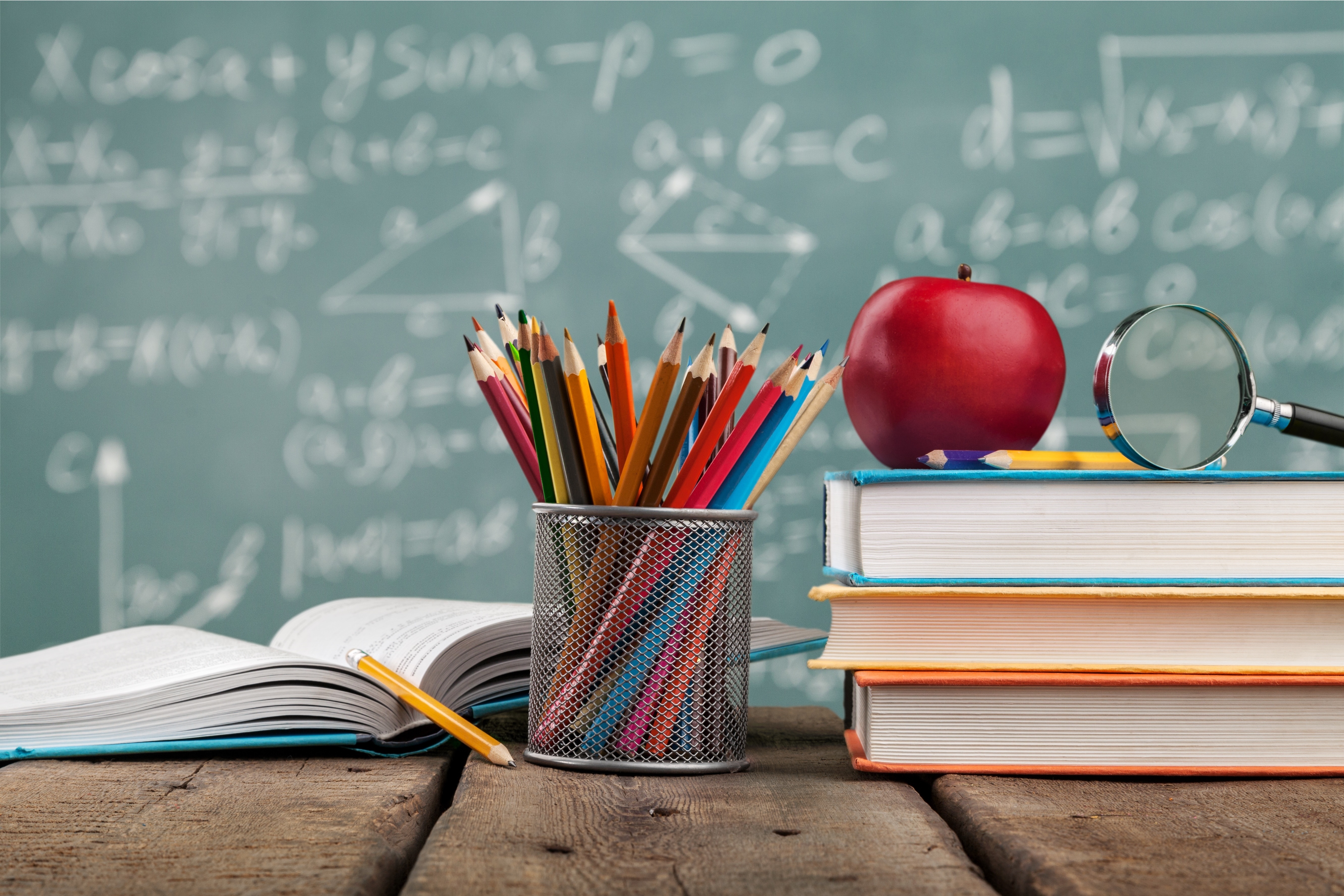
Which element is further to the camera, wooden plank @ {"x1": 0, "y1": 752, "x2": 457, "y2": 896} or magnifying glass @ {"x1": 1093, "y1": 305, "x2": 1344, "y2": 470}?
magnifying glass @ {"x1": 1093, "y1": 305, "x2": 1344, "y2": 470}

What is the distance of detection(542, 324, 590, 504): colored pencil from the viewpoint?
0.40 metres

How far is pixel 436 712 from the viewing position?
1.48 feet

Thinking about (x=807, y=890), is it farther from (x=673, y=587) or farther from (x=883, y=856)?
(x=673, y=587)

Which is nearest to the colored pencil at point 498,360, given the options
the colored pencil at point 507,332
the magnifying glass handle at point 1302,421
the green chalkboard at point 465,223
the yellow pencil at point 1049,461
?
the colored pencil at point 507,332

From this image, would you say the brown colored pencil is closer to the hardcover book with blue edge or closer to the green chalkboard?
the hardcover book with blue edge

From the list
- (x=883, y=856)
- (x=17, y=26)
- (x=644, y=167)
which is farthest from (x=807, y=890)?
(x=17, y=26)

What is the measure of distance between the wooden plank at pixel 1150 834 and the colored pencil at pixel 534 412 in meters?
0.21

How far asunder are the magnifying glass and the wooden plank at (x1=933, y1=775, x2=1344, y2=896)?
14 centimetres

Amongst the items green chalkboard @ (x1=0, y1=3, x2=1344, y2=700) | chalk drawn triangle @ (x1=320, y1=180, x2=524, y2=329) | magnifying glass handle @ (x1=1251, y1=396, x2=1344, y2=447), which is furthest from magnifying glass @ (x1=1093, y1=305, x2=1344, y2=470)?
chalk drawn triangle @ (x1=320, y1=180, x2=524, y2=329)

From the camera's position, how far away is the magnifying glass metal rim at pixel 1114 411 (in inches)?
17.2

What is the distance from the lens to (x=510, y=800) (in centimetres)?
36

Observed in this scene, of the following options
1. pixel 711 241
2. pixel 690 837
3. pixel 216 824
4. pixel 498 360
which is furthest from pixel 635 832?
pixel 711 241

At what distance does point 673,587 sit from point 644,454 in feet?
0.19

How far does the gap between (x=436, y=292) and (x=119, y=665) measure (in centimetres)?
110
